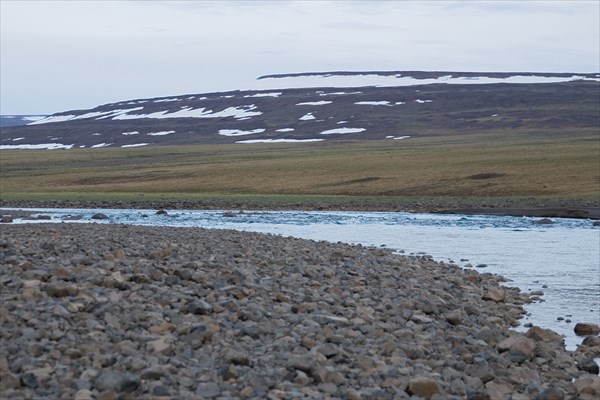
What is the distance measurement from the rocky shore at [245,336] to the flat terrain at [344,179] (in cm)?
2903

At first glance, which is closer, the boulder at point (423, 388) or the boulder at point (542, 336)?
the boulder at point (423, 388)

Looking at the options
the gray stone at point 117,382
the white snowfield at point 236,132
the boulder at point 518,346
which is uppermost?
the white snowfield at point 236,132

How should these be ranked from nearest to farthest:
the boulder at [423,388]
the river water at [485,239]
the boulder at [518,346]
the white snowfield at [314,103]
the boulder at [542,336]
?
the boulder at [423,388] < the boulder at [518,346] < the boulder at [542,336] < the river water at [485,239] < the white snowfield at [314,103]

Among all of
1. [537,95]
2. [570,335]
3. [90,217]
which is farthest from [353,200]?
[537,95]

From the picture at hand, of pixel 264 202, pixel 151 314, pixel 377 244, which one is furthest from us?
pixel 264 202

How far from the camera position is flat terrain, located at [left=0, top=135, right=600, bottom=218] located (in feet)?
170

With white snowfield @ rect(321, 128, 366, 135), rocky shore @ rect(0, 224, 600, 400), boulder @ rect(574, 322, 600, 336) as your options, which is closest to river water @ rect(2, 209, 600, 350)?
boulder @ rect(574, 322, 600, 336)

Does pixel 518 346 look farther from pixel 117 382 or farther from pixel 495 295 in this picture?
pixel 117 382

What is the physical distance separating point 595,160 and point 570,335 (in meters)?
54.0

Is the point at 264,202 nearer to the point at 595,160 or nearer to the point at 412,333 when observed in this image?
the point at 595,160

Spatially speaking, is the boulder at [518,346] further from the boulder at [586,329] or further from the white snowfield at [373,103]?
the white snowfield at [373,103]

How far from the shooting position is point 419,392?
10641 millimetres

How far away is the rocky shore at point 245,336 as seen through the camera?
32.8ft

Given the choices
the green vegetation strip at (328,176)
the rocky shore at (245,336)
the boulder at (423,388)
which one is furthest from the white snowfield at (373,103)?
the boulder at (423,388)
